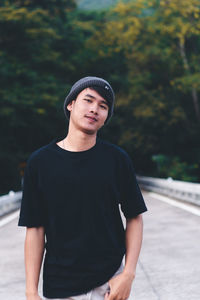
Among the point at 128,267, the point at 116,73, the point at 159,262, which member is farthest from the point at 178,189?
the point at 116,73

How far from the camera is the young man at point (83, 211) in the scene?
2.64 m

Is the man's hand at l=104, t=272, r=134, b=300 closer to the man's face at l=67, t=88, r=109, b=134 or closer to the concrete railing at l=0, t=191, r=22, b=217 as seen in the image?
the man's face at l=67, t=88, r=109, b=134

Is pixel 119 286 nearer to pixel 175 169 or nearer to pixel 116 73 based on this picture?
pixel 175 169

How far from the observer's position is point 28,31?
1271 inches

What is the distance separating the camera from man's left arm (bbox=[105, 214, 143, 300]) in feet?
8.61

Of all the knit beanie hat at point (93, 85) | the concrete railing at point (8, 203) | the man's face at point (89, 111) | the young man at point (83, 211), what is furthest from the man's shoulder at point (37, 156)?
the concrete railing at point (8, 203)

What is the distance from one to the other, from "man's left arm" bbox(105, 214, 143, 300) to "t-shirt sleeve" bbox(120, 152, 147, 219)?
1.8 inches

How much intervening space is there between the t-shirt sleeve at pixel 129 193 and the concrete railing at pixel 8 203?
1418cm

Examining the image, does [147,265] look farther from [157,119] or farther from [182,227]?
[157,119]

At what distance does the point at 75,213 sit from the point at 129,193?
1.10 feet

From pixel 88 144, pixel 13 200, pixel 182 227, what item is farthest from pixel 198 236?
pixel 13 200

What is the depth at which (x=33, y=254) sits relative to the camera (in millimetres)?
2730

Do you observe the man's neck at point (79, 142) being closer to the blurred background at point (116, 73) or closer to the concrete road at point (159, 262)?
the concrete road at point (159, 262)

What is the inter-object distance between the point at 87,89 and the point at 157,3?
1354 inches
